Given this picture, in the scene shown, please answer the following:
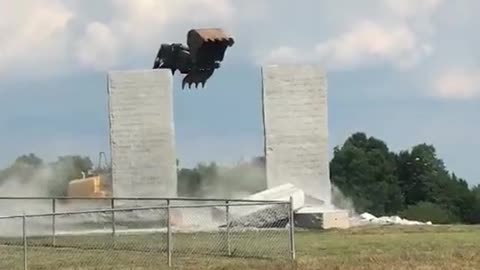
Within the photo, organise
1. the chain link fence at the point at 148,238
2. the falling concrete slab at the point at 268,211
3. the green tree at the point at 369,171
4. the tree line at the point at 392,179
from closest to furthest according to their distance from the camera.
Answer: the chain link fence at the point at 148,238 → the falling concrete slab at the point at 268,211 → the tree line at the point at 392,179 → the green tree at the point at 369,171

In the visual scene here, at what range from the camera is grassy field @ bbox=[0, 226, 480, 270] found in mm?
22859

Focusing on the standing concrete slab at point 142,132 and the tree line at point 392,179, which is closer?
the standing concrete slab at point 142,132

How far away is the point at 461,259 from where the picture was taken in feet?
76.1

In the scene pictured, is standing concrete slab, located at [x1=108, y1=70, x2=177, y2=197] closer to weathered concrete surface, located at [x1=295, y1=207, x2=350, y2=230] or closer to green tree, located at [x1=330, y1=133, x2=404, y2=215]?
weathered concrete surface, located at [x1=295, y1=207, x2=350, y2=230]

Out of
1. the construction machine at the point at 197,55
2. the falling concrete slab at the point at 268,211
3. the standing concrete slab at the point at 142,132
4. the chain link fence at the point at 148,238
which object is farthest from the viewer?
the construction machine at the point at 197,55

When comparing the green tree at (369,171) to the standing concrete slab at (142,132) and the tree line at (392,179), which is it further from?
the standing concrete slab at (142,132)

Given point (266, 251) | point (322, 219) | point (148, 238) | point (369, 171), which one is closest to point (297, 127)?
point (322, 219)

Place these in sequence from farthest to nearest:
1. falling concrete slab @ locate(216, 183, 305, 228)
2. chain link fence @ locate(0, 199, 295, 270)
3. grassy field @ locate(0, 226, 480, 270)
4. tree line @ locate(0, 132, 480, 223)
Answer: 1. tree line @ locate(0, 132, 480, 223)
2. falling concrete slab @ locate(216, 183, 305, 228)
3. chain link fence @ locate(0, 199, 295, 270)
4. grassy field @ locate(0, 226, 480, 270)

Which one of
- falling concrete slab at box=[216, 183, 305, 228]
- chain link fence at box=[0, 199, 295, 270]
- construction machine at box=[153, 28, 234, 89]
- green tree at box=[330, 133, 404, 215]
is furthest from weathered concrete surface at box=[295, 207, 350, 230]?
green tree at box=[330, 133, 404, 215]

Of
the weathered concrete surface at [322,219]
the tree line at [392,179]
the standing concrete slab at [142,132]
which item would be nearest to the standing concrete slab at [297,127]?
the weathered concrete surface at [322,219]

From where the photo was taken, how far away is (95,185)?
3991cm

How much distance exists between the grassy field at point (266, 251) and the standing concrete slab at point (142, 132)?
6.11 metres

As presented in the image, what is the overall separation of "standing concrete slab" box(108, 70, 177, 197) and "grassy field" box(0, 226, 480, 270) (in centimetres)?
611

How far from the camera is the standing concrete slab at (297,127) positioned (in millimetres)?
37031
